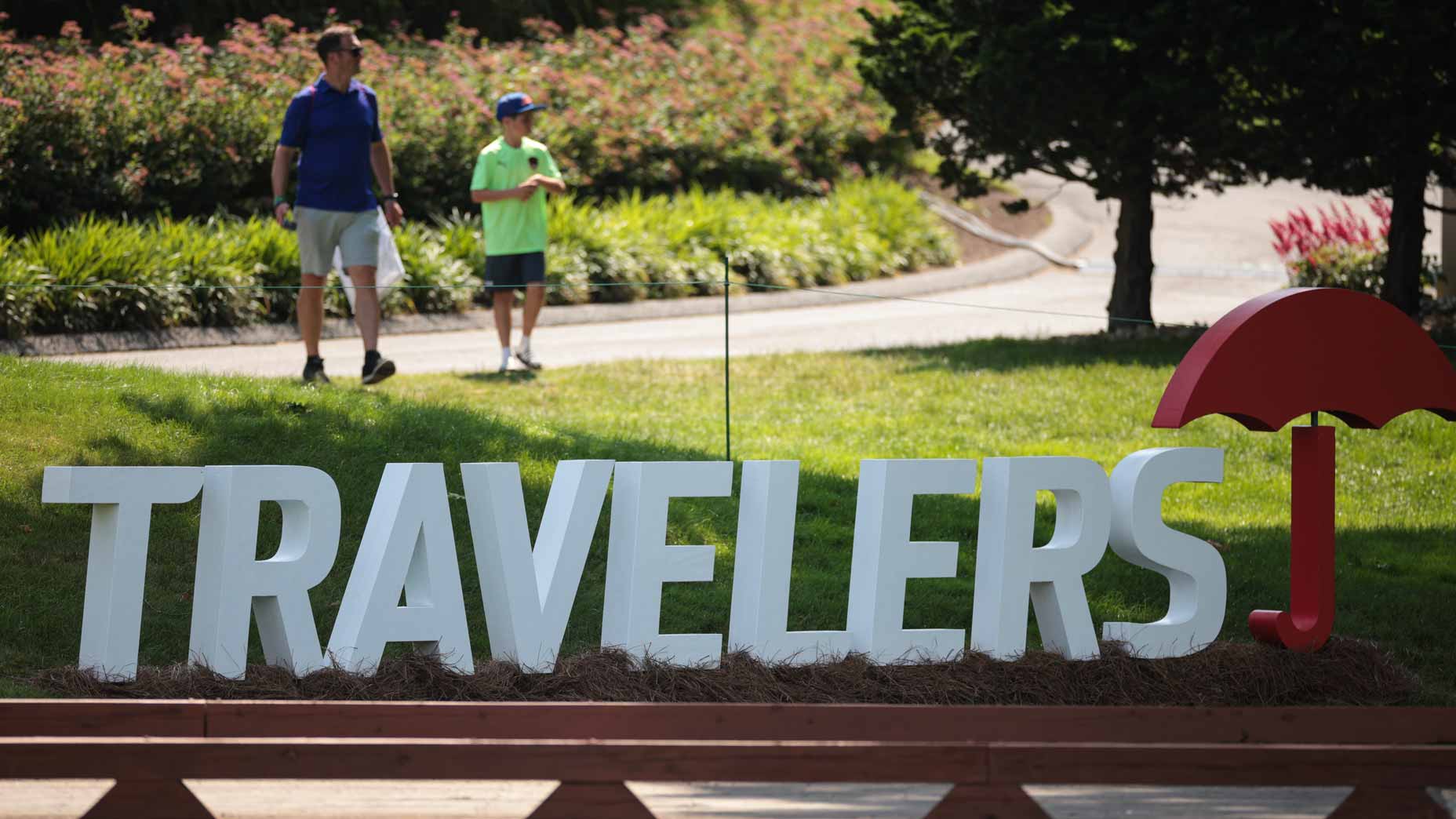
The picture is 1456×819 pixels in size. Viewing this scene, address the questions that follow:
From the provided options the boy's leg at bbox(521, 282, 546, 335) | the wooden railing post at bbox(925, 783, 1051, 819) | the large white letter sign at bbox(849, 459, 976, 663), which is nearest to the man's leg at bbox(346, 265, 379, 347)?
the boy's leg at bbox(521, 282, 546, 335)

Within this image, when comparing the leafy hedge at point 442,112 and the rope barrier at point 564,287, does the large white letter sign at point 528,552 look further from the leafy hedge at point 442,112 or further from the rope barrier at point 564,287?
Answer: the leafy hedge at point 442,112

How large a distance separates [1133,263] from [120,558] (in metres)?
10.1

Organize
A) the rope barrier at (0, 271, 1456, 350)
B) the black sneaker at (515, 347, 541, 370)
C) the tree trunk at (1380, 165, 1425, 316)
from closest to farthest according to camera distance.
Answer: the rope barrier at (0, 271, 1456, 350)
the black sneaker at (515, 347, 541, 370)
the tree trunk at (1380, 165, 1425, 316)

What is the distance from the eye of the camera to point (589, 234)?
50.6ft

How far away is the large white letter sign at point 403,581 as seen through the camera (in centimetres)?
493

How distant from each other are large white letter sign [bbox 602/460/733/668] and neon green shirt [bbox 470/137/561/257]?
211 inches

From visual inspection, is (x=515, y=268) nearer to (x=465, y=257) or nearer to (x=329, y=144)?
(x=329, y=144)

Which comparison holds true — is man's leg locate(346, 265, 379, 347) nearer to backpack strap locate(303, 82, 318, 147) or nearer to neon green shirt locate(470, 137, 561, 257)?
backpack strap locate(303, 82, 318, 147)

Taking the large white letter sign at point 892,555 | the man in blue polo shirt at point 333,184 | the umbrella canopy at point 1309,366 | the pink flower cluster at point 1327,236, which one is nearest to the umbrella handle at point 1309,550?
the umbrella canopy at point 1309,366

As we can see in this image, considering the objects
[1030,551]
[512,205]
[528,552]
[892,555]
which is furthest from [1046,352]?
[528,552]

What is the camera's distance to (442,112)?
17.4 m

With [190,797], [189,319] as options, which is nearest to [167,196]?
[189,319]

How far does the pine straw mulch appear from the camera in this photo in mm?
4965

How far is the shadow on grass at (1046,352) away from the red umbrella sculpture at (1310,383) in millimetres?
5541
